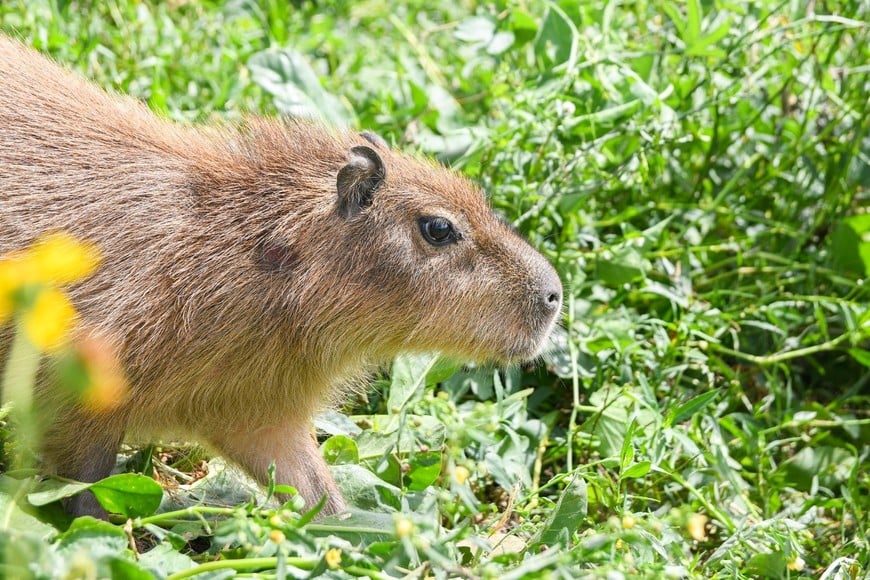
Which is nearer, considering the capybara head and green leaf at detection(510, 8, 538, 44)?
the capybara head

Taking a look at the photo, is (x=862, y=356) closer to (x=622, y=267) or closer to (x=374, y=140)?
(x=622, y=267)

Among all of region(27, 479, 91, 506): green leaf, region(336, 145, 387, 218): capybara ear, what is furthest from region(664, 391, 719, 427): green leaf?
region(27, 479, 91, 506): green leaf

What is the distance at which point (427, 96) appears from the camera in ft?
19.0

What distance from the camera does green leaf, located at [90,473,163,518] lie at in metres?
3.14

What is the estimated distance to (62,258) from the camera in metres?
3.41

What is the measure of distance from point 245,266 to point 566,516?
1.24 metres

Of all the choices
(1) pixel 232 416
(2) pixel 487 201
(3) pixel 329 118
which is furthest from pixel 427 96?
(1) pixel 232 416

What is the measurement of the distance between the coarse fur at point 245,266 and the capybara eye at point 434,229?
16 mm

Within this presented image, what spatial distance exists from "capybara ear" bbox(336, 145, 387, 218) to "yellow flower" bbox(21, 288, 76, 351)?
89 centimetres

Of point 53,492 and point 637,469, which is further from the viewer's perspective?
point 637,469

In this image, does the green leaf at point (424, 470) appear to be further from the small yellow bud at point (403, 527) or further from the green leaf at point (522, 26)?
the green leaf at point (522, 26)

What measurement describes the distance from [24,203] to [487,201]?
1.54m

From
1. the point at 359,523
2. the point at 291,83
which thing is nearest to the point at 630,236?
the point at 291,83

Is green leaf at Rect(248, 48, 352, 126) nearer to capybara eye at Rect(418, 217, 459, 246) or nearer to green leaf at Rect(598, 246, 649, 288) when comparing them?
green leaf at Rect(598, 246, 649, 288)
